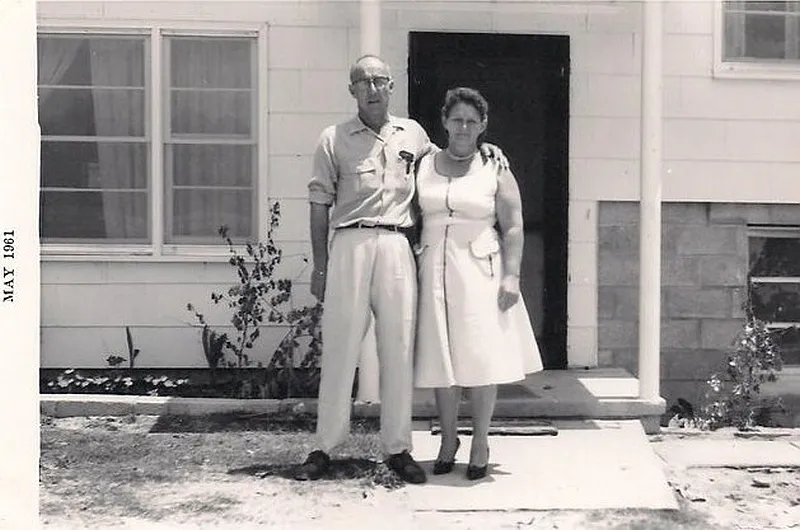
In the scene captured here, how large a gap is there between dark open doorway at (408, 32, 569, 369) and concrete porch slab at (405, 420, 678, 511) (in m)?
1.69

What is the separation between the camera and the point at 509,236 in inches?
196

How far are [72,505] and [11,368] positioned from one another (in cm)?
186

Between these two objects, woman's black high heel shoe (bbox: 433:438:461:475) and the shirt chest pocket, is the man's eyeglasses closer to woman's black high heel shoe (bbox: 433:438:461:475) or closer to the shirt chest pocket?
the shirt chest pocket

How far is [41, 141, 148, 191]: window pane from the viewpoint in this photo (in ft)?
24.4

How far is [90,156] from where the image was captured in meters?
7.44

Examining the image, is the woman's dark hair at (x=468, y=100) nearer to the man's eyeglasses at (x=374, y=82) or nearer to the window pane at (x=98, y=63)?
the man's eyeglasses at (x=374, y=82)

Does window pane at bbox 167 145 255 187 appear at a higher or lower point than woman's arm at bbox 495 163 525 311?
higher

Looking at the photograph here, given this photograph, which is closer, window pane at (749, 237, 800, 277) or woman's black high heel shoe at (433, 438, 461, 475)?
woman's black high heel shoe at (433, 438, 461, 475)

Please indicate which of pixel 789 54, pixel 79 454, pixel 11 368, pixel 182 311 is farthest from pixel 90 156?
pixel 789 54

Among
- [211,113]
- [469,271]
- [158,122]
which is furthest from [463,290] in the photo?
[158,122]

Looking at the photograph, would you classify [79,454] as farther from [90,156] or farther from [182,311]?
[90,156]

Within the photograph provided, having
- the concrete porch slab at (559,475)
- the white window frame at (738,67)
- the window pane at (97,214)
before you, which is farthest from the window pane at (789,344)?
the window pane at (97,214)

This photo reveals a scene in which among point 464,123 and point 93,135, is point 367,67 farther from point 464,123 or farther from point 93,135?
point 93,135

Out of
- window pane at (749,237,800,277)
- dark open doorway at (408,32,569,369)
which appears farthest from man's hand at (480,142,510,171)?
window pane at (749,237,800,277)
